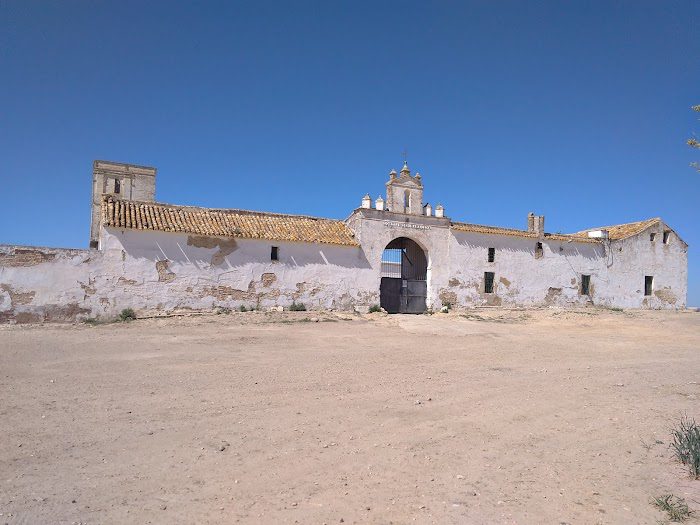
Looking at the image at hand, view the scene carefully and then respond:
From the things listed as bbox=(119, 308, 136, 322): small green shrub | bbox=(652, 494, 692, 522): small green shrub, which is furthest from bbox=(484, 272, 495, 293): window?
bbox=(652, 494, 692, 522): small green shrub

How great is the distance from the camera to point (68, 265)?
15.7 m

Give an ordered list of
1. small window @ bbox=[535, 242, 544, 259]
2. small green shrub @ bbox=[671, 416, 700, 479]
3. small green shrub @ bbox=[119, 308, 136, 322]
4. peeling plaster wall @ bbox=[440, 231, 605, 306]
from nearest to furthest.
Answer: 1. small green shrub @ bbox=[671, 416, 700, 479]
2. small green shrub @ bbox=[119, 308, 136, 322]
3. peeling plaster wall @ bbox=[440, 231, 605, 306]
4. small window @ bbox=[535, 242, 544, 259]

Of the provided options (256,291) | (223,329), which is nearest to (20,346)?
(223,329)

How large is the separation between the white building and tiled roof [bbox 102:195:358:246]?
1.9 inches

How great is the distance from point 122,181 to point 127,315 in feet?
55.6

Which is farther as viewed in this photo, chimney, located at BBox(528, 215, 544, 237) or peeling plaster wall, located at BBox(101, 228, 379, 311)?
chimney, located at BBox(528, 215, 544, 237)

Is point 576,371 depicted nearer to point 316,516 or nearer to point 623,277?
point 316,516

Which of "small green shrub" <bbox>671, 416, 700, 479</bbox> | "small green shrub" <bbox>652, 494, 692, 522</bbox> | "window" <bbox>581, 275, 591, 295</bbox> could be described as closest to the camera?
"small green shrub" <bbox>652, 494, 692, 522</bbox>

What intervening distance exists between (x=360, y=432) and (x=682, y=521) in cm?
295

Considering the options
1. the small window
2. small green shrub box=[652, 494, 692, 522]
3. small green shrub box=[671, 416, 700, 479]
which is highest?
the small window

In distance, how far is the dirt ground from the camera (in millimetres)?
3779

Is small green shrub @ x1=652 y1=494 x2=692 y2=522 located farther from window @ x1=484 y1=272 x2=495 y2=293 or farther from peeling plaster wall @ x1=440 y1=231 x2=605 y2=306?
window @ x1=484 y1=272 x2=495 y2=293

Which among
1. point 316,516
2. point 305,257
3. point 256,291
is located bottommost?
point 316,516

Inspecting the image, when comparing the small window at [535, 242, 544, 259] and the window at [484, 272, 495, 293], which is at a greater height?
the small window at [535, 242, 544, 259]
